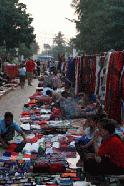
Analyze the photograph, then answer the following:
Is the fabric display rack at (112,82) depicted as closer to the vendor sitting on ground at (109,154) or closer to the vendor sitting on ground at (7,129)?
the vendor sitting on ground at (7,129)

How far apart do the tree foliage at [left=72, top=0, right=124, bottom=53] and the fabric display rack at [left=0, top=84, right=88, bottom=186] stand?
3075 centimetres

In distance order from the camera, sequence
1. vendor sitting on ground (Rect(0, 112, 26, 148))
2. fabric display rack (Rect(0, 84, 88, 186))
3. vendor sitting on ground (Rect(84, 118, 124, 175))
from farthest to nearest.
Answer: vendor sitting on ground (Rect(0, 112, 26, 148)) → fabric display rack (Rect(0, 84, 88, 186)) → vendor sitting on ground (Rect(84, 118, 124, 175))

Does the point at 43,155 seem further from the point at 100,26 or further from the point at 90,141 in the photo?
the point at 100,26

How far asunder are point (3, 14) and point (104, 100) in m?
30.4

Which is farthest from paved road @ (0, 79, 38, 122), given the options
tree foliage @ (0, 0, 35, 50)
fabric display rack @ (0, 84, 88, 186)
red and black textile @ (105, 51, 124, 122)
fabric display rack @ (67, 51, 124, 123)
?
tree foliage @ (0, 0, 35, 50)

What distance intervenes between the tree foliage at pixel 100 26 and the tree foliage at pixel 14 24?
7.38m

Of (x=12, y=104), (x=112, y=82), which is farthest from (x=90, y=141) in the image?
(x=12, y=104)

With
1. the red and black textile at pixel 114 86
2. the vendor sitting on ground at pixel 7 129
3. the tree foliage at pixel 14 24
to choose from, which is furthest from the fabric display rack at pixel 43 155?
the tree foliage at pixel 14 24

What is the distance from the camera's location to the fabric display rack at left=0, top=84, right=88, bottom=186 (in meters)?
8.67

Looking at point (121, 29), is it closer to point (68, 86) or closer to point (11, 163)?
point (68, 86)

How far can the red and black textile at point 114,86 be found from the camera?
9.92 metres

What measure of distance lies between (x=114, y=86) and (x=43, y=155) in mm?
1972

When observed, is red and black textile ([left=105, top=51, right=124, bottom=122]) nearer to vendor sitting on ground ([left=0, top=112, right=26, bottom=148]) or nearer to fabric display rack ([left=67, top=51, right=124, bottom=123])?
fabric display rack ([left=67, top=51, right=124, bottom=123])

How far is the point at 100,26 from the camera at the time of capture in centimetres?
4847
